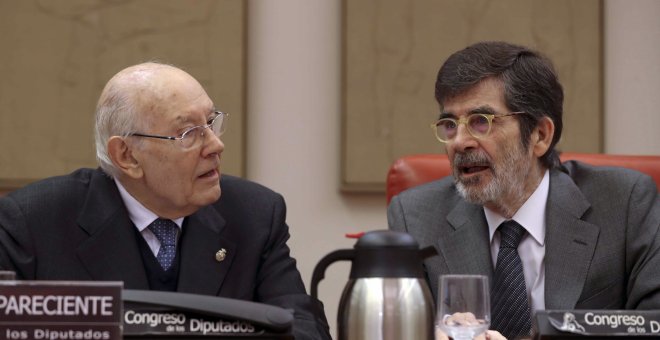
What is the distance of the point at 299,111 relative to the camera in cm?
407

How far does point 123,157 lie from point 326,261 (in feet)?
3.24

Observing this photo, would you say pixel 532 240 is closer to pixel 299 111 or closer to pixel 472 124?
pixel 472 124

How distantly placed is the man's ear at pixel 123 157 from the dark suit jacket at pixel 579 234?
70 cm

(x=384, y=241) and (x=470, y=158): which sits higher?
(x=470, y=158)

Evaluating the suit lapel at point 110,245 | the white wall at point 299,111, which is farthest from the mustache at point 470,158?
the white wall at point 299,111

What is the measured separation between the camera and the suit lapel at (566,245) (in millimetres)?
2529

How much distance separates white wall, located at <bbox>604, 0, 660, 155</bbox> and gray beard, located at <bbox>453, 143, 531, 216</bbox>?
163 centimetres

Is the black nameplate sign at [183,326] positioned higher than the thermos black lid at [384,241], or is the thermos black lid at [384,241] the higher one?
the thermos black lid at [384,241]

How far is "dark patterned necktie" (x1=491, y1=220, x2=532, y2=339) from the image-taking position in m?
2.48

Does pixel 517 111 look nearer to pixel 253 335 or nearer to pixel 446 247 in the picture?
pixel 446 247

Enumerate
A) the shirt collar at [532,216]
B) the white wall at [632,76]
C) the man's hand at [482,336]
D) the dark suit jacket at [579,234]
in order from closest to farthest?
the man's hand at [482,336] < the dark suit jacket at [579,234] < the shirt collar at [532,216] < the white wall at [632,76]

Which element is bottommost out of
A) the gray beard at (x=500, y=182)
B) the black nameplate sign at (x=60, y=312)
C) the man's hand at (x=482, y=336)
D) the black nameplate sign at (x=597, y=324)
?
the man's hand at (x=482, y=336)

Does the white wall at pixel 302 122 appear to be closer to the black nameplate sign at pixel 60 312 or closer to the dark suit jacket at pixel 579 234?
the dark suit jacket at pixel 579 234

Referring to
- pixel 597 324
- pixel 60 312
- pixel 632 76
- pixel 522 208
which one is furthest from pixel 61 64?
pixel 597 324
